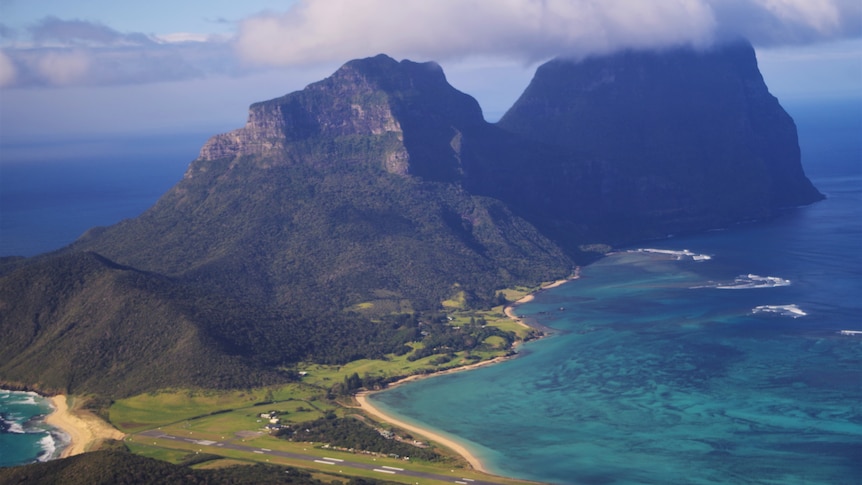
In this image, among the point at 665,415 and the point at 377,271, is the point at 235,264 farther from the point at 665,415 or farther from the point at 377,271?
the point at 665,415

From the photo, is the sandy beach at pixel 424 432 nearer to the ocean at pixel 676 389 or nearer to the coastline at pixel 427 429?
the coastline at pixel 427 429

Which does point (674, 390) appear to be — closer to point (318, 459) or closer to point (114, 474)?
point (318, 459)

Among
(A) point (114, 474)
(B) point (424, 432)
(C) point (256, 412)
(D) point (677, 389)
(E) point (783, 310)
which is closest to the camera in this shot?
(A) point (114, 474)

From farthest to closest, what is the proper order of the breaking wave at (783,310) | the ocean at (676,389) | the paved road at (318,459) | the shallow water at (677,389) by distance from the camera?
the breaking wave at (783,310)
the shallow water at (677,389)
the ocean at (676,389)
the paved road at (318,459)

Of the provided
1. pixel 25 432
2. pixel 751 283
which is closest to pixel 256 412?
pixel 25 432

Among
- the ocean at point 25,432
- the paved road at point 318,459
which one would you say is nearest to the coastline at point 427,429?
the paved road at point 318,459

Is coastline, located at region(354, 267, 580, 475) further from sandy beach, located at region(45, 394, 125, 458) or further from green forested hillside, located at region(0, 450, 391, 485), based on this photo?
sandy beach, located at region(45, 394, 125, 458)

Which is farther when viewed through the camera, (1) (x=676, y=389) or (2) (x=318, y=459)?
(1) (x=676, y=389)
